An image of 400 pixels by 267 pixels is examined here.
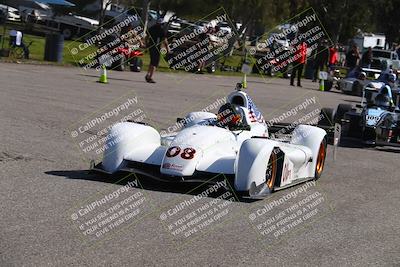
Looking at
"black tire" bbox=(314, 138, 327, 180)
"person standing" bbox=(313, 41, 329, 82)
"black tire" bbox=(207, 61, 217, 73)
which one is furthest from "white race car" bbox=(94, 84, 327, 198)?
"person standing" bbox=(313, 41, 329, 82)

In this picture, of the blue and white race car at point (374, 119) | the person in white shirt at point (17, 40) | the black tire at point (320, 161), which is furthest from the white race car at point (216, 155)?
the person in white shirt at point (17, 40)

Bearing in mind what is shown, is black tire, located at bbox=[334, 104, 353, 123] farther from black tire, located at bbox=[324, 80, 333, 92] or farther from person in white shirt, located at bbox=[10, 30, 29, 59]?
black tire, located at bbox=[324, 80, 333, 92]

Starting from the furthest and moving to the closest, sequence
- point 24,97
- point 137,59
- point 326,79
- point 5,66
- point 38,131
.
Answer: point 326,79, point 137,59, point 5,66, point 24,97, point 38,131

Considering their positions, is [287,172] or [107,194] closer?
[107,194]

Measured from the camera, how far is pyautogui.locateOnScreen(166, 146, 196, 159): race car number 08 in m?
9.69

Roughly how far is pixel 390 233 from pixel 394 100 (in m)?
11.1

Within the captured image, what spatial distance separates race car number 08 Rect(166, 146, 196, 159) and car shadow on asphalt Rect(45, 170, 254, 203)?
327 mm

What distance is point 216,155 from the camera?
1003cm

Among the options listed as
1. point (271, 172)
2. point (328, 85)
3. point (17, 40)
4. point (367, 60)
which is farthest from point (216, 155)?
point (367, 60)

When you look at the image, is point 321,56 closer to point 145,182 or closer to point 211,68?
point 211,68

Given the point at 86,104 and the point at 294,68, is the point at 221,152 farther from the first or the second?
the point at 294,68

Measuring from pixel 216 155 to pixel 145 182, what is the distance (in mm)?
904

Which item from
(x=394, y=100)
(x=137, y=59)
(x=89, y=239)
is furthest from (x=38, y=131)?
(x=137, y=59)

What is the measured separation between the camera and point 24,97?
18188mm
